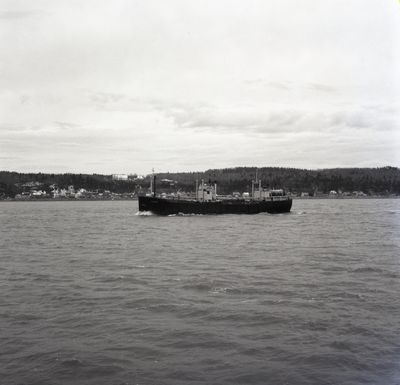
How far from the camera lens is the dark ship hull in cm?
8386

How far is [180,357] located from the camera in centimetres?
1249

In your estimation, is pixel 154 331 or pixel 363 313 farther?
pixel 363 313

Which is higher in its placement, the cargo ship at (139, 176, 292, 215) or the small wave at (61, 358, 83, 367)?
the cargo ship at (139, 176, 292, 215)

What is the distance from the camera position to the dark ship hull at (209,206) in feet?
275

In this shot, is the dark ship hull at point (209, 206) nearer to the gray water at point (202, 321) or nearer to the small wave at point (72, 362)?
the gray water at point (202, 321)

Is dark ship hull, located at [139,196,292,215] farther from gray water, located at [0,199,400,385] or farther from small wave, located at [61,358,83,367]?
small wave, located at [61,358,83,367]

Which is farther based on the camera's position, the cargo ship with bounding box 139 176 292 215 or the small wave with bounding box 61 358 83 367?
the cargo ship with bounding box 139 176 292 215

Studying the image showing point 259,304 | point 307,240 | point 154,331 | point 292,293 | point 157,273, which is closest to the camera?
point 154,331

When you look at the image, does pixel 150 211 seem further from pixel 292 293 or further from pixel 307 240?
pixel 292 293

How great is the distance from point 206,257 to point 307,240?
14.2 metres

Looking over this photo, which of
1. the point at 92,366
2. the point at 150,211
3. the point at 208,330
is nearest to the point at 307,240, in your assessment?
the point at 208,330

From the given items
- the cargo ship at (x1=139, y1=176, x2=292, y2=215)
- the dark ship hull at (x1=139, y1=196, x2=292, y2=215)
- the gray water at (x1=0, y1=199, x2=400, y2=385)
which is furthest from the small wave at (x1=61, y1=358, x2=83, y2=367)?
the dark ship hull at (x1=139, y1=196, x2=292, y2=215)

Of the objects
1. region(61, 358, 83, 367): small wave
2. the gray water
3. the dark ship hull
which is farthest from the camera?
the dark ship hull

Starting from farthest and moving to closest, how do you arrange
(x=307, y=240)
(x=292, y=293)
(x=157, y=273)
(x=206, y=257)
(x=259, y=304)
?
(x=307, y=240)
(x=206, y=257)
(x=157, y=273)
(x=292, y=293)
(x=259, y=304)
